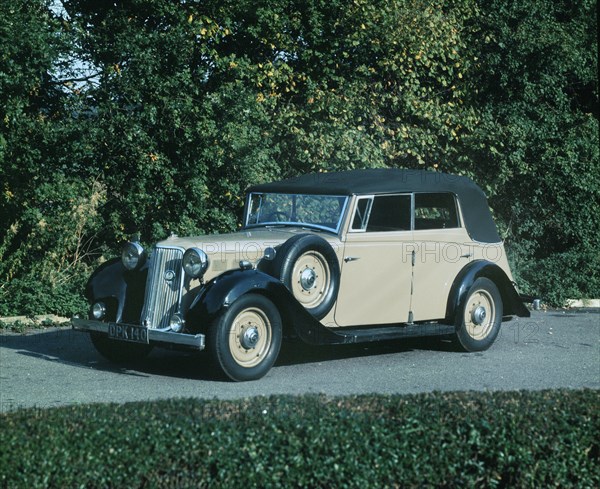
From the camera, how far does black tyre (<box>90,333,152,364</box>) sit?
30.5ft

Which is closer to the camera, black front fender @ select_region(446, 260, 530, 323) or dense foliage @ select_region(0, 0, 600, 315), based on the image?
black front fender @ select_region(446, 260, 530, 323)

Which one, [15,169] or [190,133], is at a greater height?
[190,133]

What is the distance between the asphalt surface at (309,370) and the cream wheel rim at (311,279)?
73 centimetres

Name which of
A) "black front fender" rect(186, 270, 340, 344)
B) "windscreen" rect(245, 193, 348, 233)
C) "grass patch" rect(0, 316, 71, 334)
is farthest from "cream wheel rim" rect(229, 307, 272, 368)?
"grass patch" rect(0, 316, 71, 334)

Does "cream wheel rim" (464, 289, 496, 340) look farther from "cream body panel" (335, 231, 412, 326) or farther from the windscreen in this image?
the windscreen

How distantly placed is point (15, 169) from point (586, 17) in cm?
1067

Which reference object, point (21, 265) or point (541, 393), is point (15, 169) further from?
point (541, 393)

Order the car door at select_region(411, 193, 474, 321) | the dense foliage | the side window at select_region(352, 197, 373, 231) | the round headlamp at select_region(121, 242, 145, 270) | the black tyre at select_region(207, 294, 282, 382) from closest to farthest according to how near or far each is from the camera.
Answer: the black tyre at select_region(207, 294, 282, 382)
the round headlamp at select_region(121, 242, 145, 270)
the side window at select_region(352, 197, 373, 231)
the car door at select_region(411, 193, 474, 321)
the dense foliage

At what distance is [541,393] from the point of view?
5.91 m

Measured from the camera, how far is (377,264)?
9484 millimetres

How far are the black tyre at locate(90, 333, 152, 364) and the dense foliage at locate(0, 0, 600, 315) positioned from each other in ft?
9.78

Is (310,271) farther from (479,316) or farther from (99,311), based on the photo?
(479,316)

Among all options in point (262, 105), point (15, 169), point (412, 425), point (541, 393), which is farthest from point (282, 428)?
point (262, 105)

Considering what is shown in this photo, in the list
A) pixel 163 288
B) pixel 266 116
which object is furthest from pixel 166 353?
pixel 266 116
